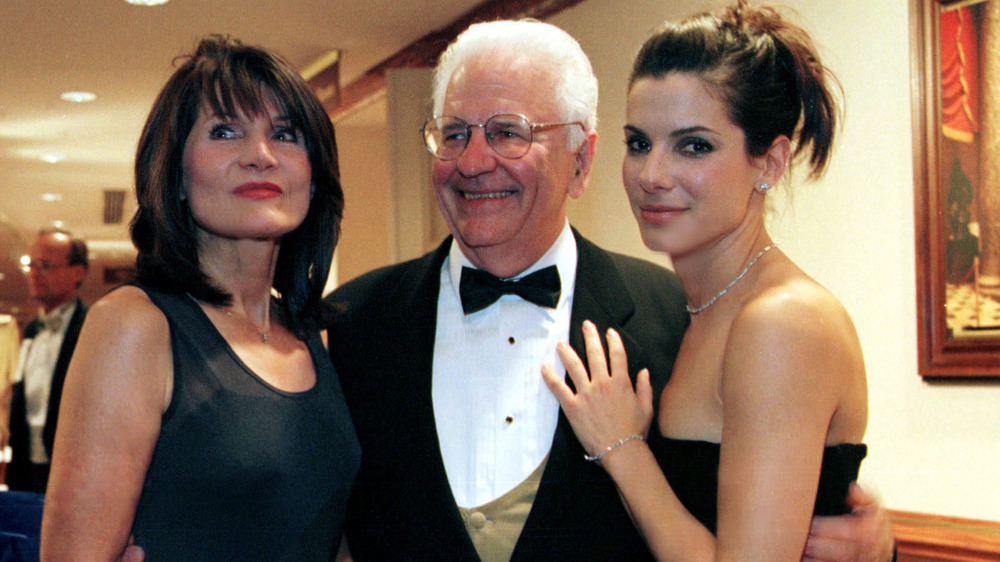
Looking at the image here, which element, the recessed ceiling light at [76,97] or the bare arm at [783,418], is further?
the recessed ceiling light at [76,97]

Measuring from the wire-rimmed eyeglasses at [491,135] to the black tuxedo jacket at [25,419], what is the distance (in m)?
0.82

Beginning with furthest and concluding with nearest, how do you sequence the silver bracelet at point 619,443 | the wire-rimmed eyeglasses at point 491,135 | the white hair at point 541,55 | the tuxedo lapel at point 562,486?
the wire-rimmed eyeglasses at point 491,135 < the white hair at point 541,55 < the tuxedo lapel at point 562,486 < the silver bracelet at point 619,443

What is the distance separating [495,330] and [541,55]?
62 centimetres

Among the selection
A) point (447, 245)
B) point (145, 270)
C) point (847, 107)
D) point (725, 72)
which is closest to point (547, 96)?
point (447, 245)

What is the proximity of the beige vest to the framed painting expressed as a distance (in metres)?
0.82

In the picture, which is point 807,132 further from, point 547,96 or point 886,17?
point 547,96

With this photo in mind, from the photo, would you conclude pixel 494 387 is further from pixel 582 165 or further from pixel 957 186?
pixel 957 186

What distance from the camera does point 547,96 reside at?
6.39ft

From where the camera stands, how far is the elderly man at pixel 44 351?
1.49m

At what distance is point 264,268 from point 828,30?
1.20 m

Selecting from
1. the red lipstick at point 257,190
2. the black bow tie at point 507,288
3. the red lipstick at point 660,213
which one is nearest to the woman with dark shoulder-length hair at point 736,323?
the red lipstick at point 660,213

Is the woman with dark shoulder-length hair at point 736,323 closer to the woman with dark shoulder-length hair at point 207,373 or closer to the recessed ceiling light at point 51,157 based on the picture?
the woman with dark shoulder-length hair at point 207,373

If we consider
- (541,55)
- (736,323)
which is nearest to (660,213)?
(736,323)

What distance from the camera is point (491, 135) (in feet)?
6.33
